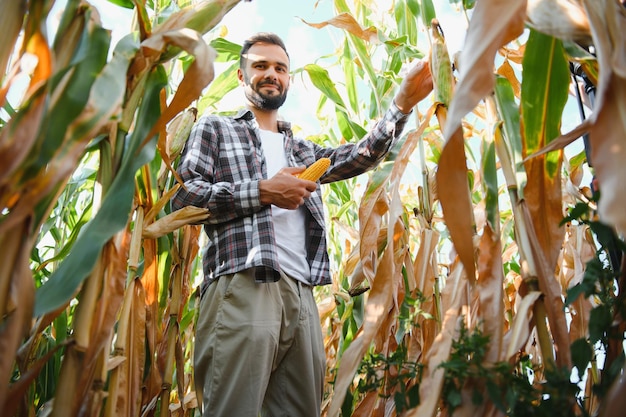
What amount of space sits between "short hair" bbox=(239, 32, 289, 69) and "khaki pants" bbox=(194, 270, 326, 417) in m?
0.68

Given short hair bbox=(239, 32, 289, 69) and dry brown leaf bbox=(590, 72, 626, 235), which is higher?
short hair bbox=(239, 32, 289, 69)

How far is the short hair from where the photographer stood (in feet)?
5.41

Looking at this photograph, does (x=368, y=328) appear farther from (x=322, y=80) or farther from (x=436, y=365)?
(x=322, y=80)

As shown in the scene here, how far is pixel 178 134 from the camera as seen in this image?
1411mm

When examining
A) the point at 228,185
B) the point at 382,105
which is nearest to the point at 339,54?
the point at 382,105

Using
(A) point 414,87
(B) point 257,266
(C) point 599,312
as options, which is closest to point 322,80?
(A) point 414,87

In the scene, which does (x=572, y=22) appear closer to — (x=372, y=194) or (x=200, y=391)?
(x=372, y=194)

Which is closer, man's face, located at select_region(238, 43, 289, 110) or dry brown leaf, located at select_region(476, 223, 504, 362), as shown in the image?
dry brown leaf, located at select_region(476, 223, 504, 362)

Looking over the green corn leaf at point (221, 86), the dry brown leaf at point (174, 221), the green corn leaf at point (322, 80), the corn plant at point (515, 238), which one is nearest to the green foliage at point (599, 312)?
the corn plant at point (515, 238)

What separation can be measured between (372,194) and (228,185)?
35 cm

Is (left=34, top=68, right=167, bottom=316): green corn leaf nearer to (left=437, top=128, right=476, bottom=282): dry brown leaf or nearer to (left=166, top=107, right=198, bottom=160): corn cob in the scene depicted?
(left=437, top=128, right=476, bottom=282): dry brown leaf

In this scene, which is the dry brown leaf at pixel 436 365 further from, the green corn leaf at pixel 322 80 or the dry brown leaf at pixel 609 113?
the green corn leaf at pixel 322 80

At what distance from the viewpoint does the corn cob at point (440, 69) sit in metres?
0.94

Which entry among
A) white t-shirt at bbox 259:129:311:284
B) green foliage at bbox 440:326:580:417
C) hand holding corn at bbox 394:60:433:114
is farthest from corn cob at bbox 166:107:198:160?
green foliage at bbox 440:326:580:417
